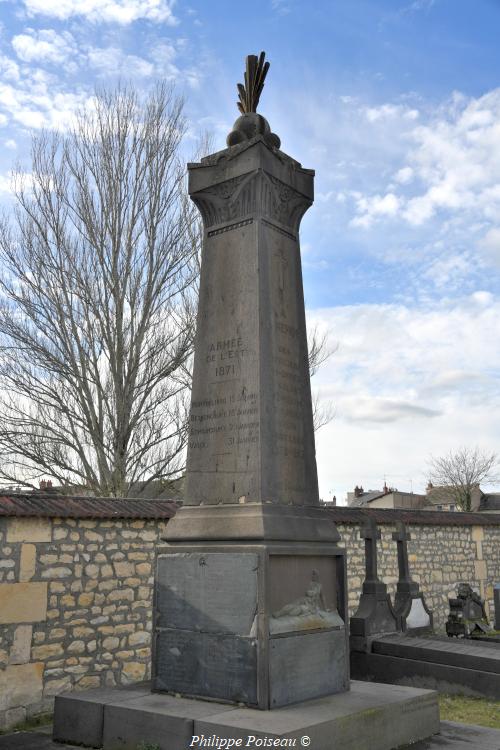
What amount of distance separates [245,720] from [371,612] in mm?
4973

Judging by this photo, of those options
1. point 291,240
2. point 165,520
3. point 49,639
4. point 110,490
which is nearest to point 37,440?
point 110,490

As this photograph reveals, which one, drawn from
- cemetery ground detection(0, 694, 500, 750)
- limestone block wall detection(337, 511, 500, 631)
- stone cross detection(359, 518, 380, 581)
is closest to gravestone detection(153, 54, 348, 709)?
cemetery ground detection(0, 694, 500, 750)

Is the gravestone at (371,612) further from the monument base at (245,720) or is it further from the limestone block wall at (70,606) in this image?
the monument base at (245,720)

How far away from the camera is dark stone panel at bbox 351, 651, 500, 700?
6.79 metres

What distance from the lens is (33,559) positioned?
23.9 feet

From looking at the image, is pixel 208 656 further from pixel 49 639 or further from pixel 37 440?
pixel 37 440

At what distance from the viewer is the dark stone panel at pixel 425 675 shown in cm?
679

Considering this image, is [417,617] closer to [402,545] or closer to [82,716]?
[402,545]

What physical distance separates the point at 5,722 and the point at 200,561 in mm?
3725

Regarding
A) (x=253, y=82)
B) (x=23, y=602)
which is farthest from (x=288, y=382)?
(x=23, y=602)

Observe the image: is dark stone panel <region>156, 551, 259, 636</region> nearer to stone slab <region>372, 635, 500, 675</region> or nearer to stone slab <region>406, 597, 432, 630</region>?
stone slab <region>372, 635, 500, 675</region>

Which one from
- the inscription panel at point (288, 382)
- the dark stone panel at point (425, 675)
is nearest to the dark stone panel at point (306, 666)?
the inscription panel at point (288, 382)

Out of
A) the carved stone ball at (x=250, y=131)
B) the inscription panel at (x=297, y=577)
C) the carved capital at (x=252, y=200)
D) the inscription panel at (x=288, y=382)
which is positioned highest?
the carved stone ball at (x=250, y=131)

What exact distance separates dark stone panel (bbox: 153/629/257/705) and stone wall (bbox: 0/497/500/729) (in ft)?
9.80
